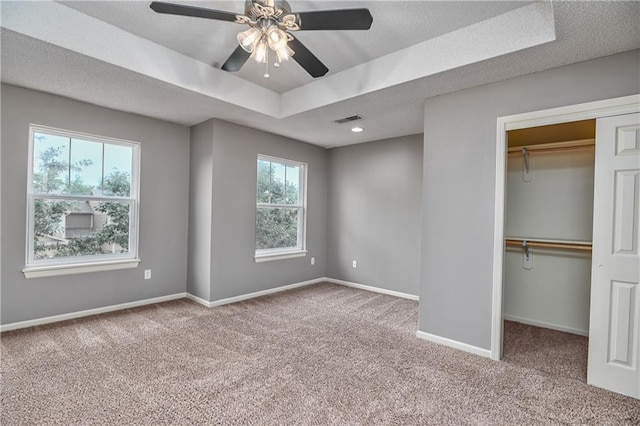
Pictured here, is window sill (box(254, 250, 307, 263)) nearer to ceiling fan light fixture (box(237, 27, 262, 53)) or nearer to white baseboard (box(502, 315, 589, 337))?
white baseboard (box(502, 315, 589, 337))

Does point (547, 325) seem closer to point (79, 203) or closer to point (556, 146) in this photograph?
point (556, 146)

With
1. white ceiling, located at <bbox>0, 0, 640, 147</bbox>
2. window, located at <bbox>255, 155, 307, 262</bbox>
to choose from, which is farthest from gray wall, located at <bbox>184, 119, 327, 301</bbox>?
white ceiling, located at <bbox>0, 0, 640, 147</bbox>

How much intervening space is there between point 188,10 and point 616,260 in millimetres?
3283

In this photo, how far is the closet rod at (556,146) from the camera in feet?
11.0

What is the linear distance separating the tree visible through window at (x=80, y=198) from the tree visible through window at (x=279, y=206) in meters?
1.68

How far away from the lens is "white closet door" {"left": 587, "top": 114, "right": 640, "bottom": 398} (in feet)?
7.27

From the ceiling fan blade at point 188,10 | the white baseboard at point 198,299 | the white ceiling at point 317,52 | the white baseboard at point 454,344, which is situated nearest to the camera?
the ceiling fan blade at point 188,10

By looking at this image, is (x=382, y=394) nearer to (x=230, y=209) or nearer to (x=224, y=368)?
(x=224, y=368)

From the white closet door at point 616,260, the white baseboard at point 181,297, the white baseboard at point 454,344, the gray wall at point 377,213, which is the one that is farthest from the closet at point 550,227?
the white baseboard at point 181,297

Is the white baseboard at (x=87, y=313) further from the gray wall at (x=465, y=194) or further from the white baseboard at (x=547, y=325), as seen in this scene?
the white baseboard at (x=547, y=325)

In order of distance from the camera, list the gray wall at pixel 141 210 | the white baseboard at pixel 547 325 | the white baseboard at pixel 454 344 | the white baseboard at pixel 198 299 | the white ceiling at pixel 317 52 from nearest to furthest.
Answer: the white ceiling at pixel 317 52 < the white baseboard at pixel 454 344 < the gray wall at pixel 141 210 < the white baseboard at pixel 547 325 < the white baseboard at pixel 198 299

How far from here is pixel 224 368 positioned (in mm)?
2529

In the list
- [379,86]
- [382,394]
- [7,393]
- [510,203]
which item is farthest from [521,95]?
[7,393]

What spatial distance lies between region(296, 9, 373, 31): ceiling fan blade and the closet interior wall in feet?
7.59
